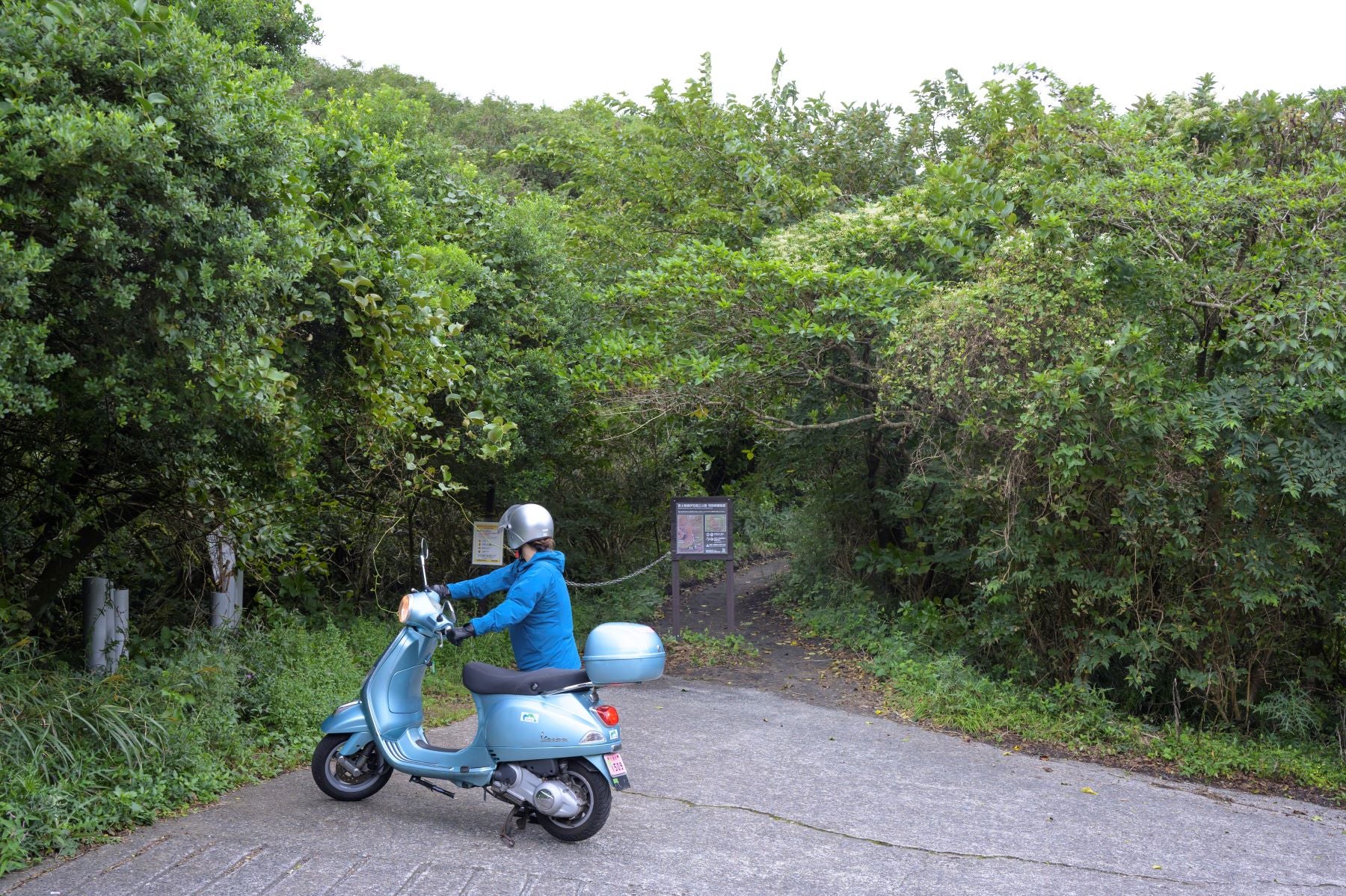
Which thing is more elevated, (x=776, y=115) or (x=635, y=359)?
(x=776, y=115)

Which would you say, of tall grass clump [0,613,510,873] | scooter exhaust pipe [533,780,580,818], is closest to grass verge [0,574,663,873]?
tall grass clump [0,613,510,873]

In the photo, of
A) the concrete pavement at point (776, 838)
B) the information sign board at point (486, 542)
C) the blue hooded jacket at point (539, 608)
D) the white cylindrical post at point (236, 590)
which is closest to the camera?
the concrete pavement at point (776, 838)

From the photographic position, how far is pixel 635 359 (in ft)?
37.0

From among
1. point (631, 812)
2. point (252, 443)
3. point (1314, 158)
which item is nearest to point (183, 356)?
point (252, 443)

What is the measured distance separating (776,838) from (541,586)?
1859 millimetres

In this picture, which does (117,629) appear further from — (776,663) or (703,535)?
(776,663)

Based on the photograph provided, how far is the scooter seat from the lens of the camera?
5.25 meters

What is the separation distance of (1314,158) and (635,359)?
638cm

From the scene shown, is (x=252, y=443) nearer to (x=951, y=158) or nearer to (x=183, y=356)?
(x=183, y=356)

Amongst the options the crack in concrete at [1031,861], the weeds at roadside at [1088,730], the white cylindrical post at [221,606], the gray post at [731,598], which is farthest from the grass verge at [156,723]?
the weeds at roadside at [1088,730]

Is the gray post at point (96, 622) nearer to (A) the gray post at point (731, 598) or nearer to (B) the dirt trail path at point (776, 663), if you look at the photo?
(B) the dirt trail path at point (776, 663)

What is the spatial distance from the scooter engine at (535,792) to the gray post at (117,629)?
352cm

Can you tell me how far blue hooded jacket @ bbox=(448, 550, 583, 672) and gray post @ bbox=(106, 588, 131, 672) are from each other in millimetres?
3222

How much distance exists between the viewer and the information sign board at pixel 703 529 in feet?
38.5
